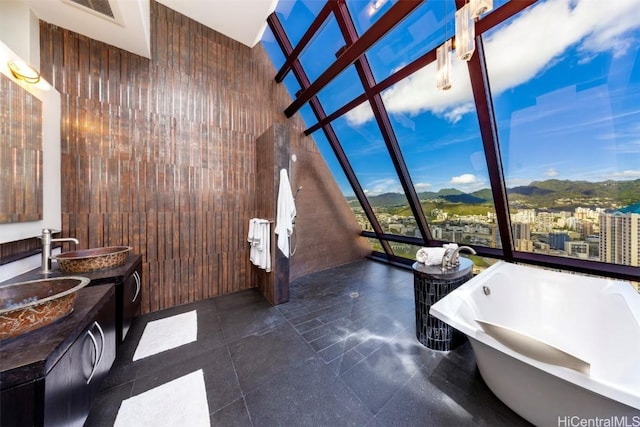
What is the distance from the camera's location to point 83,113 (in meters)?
2.03

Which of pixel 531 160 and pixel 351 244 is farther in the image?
pixel 351 244

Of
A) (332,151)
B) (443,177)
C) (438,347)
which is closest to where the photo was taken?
(438,347)

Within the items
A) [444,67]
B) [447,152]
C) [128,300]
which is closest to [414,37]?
[444,67]

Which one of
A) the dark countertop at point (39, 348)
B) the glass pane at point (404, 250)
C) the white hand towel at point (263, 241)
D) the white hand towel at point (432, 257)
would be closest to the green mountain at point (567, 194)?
the white hand towel at point (432, 257)

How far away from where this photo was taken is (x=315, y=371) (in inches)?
63.1

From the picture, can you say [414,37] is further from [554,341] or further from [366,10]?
[554,341]

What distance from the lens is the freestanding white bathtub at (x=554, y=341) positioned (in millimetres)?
968

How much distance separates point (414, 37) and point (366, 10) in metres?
0.59

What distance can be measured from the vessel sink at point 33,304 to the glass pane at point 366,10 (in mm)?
3191

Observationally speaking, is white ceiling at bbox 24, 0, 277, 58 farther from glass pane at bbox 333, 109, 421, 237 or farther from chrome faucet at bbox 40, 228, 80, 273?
chrome faucet at bbox 40, 228, 80, 273

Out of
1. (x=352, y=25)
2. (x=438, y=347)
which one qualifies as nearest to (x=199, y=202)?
(x=352, y=25)

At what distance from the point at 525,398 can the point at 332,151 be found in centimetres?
355

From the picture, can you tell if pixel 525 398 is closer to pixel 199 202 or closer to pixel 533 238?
pixel 533 238

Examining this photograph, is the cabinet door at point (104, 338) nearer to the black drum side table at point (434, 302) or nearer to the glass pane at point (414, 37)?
the black drum side table at point (434, 302)
